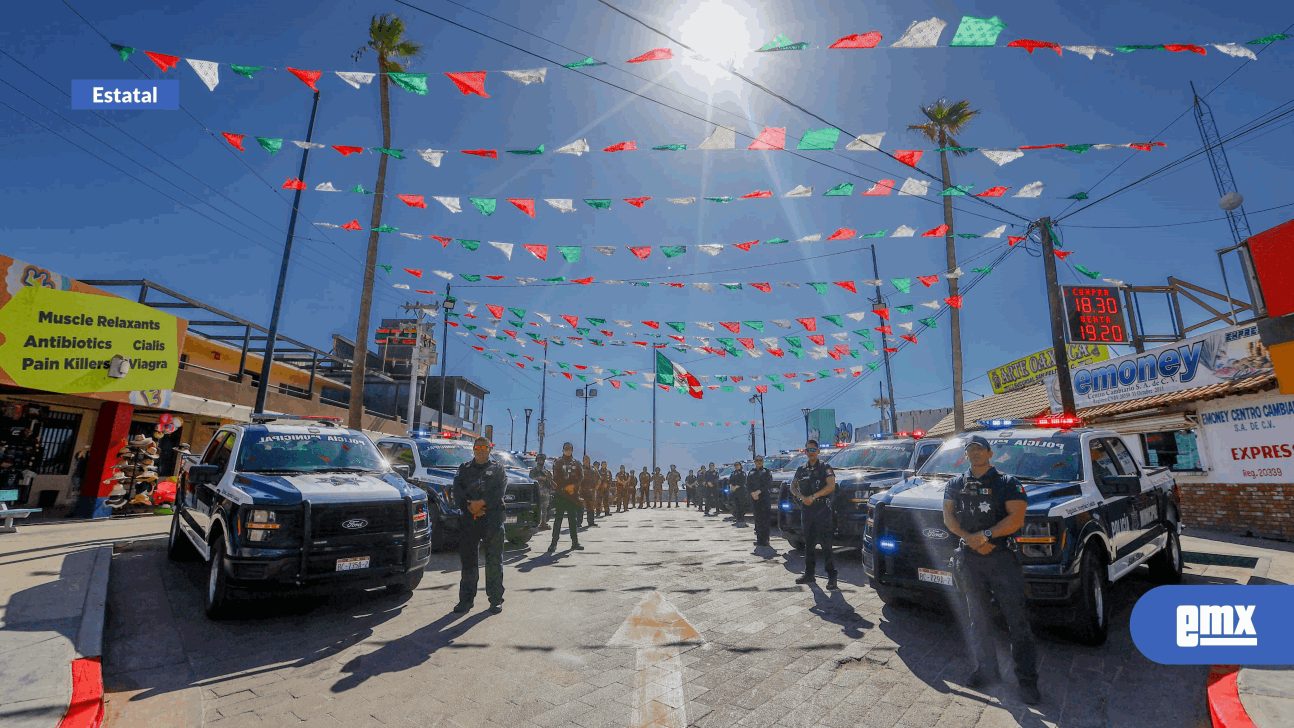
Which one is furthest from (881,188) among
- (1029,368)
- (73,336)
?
(1029,368)

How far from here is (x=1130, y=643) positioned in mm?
4992

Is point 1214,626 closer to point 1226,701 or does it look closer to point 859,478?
point 1226,701

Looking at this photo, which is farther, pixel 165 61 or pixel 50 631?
pixel 165 61

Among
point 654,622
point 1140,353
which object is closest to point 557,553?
point 654,622

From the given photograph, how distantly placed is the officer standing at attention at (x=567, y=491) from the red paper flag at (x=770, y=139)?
6049 mm

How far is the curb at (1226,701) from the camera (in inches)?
131

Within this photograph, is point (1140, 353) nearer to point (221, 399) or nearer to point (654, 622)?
point (654, 622)

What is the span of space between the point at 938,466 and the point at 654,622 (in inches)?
149

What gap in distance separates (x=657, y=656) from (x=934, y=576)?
2.60 metres

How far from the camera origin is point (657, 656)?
466cm

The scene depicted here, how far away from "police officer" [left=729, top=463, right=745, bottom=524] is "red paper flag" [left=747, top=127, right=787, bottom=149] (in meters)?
11.4

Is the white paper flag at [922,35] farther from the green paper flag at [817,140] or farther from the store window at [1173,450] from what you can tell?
the store window at [1173,450]

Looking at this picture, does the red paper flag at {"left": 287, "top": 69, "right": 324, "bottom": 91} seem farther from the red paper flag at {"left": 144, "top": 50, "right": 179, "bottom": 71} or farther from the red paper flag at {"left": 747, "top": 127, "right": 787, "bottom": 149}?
the red paper flag at {"left": 747, "top": 127, "right": 787, "bottom": 149}

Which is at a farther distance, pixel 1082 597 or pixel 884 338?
pixel 884 338
